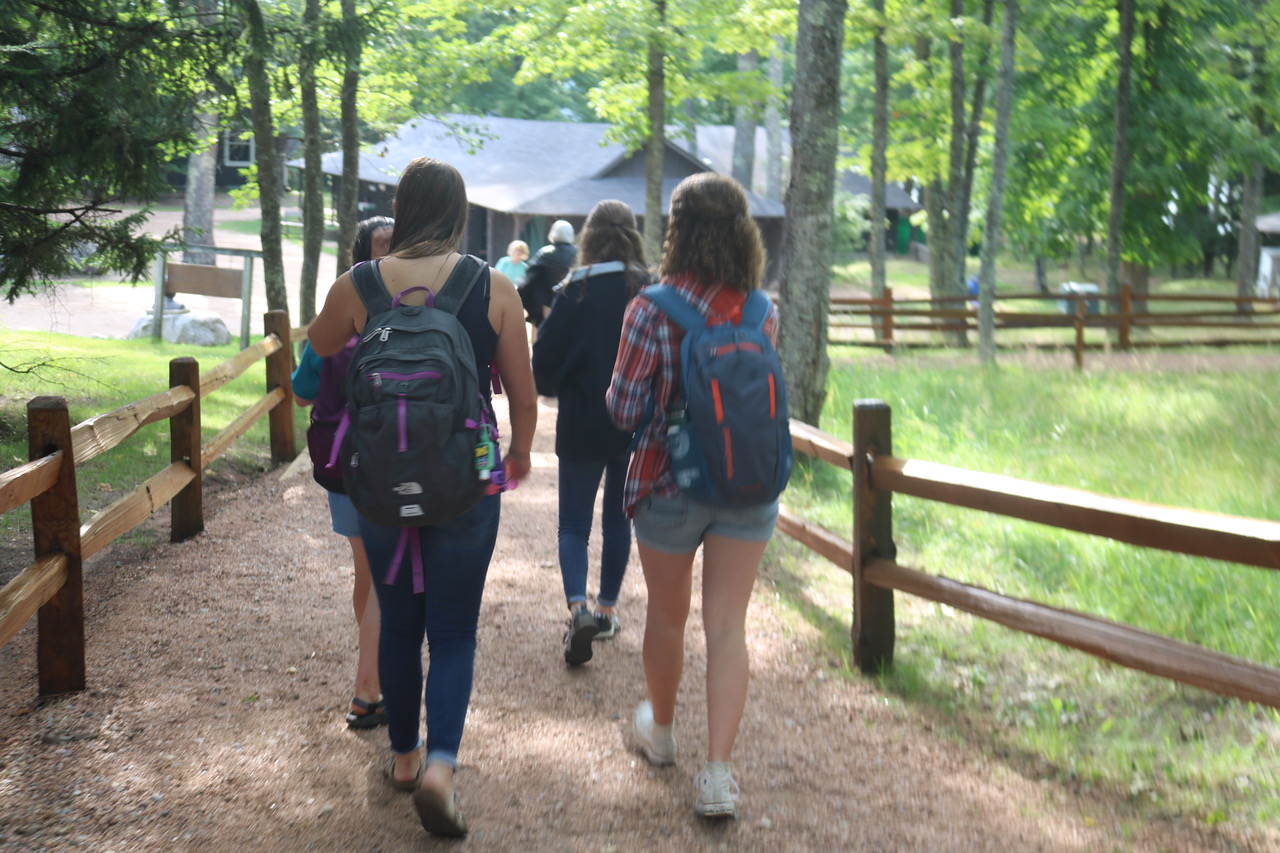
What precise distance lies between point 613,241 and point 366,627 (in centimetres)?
188

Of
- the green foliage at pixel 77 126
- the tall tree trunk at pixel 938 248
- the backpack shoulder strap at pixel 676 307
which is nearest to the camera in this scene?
the backpack shoulder strap at pixel 676 307

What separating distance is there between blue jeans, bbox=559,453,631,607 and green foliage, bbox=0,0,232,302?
14.9ft

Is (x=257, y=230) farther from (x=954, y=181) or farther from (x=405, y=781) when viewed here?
(x=405, y=781)

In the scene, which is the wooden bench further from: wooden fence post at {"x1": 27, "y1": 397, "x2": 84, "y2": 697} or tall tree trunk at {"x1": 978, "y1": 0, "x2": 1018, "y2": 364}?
wooden fence post at {"x1": 27, "y1": 397, "x2": 84, "y2": 697}

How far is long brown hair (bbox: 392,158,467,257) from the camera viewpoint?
10.9ft

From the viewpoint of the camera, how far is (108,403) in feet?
36.9

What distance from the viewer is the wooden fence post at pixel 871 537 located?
4.82 metres

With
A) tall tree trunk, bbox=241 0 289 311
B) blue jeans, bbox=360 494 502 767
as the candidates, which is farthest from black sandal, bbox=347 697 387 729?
tall tree trunk, bbox=241 0 289 311

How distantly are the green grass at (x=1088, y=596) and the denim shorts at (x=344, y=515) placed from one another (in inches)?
95.0

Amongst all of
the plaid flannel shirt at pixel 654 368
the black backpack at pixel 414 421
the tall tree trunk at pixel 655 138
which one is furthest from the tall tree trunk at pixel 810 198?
the tall tree trunk at pixel 655 138

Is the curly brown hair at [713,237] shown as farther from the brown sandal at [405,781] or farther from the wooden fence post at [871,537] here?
the brown sandal at [405,781]

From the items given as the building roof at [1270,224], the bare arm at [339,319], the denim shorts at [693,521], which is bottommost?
the denim shorts at [693,521]

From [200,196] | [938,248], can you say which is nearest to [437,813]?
[938,248]

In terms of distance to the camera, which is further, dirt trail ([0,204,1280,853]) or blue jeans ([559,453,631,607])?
blue jeans ([559,453,631,607])
